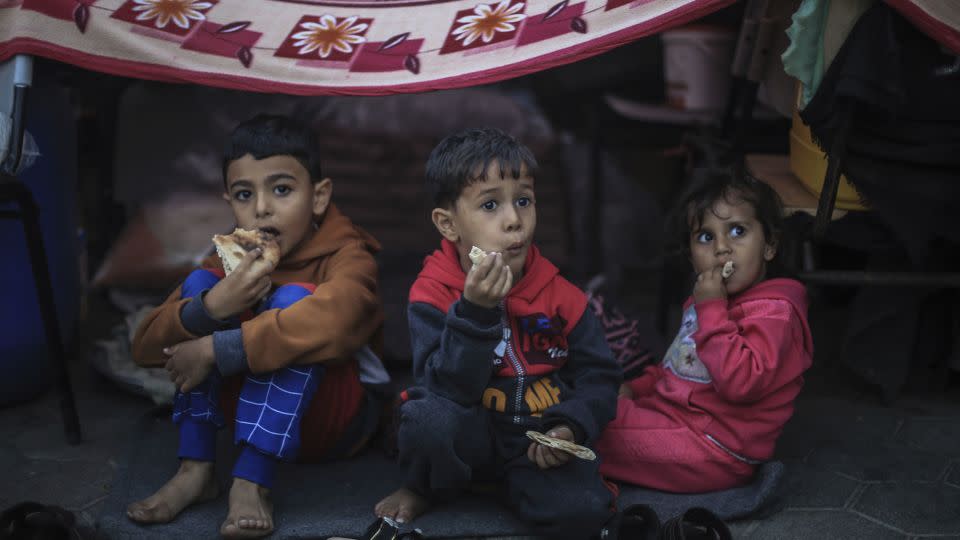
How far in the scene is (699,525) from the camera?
2.19 m

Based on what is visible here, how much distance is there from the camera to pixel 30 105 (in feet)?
9.07

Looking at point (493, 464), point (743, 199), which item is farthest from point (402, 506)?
point (743, 199)

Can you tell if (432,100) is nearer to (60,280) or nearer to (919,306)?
(60,280)

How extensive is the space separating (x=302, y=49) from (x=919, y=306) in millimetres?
1980

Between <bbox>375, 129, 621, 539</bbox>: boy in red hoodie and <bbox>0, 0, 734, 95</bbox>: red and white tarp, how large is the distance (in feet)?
1.06

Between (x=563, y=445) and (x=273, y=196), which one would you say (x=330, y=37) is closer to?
(x=273, y=196)

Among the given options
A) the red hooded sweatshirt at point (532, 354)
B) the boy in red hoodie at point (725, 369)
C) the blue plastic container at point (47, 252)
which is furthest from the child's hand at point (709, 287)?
the blue plastic container at point (47, 252)

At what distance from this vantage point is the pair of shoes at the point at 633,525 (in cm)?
215

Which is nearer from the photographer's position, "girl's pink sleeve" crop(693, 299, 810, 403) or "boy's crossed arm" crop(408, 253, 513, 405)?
"boy's crossed arm" crop(408, 253, 513, 405)

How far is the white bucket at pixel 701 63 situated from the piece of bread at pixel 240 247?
6.29ft

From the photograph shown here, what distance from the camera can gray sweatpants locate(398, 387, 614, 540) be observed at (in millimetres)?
2154

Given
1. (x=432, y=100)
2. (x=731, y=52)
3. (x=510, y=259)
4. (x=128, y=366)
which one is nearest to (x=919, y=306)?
(x=731, y=52)

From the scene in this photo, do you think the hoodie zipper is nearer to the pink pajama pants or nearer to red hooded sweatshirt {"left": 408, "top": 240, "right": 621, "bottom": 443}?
red hooded sweatshirt {"left": 408, "top": 240, "right": 621, "bottom": 443}

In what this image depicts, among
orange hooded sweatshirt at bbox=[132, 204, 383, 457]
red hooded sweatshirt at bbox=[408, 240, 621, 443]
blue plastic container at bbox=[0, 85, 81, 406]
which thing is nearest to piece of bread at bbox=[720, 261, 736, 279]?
red hooded sweatshirt at bbox=[408, 240, 621, 443]
